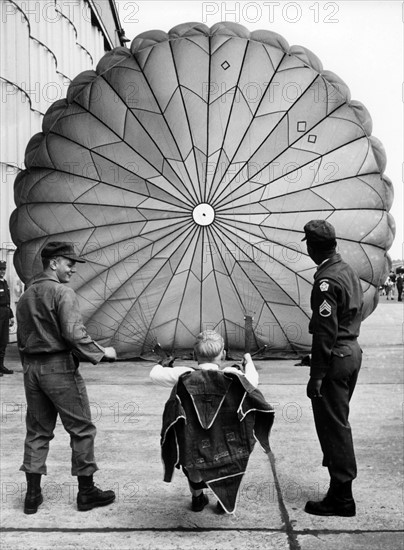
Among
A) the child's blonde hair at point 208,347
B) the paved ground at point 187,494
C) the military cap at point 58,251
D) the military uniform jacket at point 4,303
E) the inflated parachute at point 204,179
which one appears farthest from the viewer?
the military uniform jacket at point 4,303

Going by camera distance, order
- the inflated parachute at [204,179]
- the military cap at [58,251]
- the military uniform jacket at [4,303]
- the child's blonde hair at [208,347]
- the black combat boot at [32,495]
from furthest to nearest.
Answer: the military uniform jacket at [4,303] → the inflated parachute at [204,179] → the military cap at [58,251] → the black combat boot at [32,495] → the child's blonde hair at [208,347]

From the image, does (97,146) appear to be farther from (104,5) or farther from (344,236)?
(104,5)

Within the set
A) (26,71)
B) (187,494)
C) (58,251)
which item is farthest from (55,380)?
(26,71)

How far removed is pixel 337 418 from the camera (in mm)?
4395

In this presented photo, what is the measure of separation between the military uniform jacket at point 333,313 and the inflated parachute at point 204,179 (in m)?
5.95

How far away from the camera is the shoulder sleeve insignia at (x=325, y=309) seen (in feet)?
14.1

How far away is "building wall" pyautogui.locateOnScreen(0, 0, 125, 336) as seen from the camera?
1505cm

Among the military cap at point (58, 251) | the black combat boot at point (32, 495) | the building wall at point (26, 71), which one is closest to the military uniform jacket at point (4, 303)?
the building wall at point (26, 71)

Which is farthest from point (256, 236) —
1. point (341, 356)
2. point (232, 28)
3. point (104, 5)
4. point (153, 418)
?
point (104, 5)

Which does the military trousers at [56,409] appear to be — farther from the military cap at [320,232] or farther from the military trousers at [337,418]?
the military cap at [320,232]

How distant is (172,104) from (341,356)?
6.80m

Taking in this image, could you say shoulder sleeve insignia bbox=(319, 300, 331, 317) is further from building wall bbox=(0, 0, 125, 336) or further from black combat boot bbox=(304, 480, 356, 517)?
building wall bbox=(0, 0, 125, 336)

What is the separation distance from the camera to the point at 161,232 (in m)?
10.8

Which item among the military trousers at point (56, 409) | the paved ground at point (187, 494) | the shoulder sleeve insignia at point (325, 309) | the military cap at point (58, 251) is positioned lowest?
the paved ground at point (187, 494)
